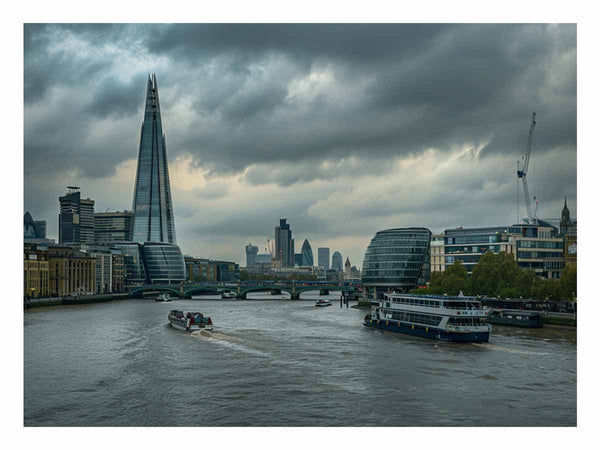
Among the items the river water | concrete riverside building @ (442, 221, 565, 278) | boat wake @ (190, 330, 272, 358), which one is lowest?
boat wake @ (190, 330, 272, 358)

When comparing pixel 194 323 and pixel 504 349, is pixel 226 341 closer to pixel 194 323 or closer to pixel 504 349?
pixel 194 323

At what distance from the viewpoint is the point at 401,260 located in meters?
163

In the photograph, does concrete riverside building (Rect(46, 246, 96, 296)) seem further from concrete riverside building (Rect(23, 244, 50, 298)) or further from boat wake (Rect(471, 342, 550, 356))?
boat wake (Rect(471, 342, 550, 356))

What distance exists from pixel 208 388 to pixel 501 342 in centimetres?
3456

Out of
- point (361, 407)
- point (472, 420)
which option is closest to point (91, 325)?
point (361, 407)

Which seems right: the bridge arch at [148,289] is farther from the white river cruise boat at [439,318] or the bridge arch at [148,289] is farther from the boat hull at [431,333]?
the white river cruise boat at [439,318]

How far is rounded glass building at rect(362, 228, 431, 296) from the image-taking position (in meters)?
162

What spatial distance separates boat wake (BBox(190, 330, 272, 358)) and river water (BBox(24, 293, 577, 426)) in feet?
0.41

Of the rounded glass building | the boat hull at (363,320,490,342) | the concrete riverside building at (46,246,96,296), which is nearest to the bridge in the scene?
the rounded glass building

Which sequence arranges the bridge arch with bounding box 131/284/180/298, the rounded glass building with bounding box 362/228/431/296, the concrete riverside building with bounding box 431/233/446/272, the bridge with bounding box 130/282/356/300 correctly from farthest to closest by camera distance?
1. the bridge arch with bounding box 131/284/180/298
2. the bridge with bounding box 130/282/356/300
3. the rounded glass building with bounding box 362/228/431/296
4. the concrete riverside building with bounding box 431/233/446/272

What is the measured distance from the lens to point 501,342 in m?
63.1

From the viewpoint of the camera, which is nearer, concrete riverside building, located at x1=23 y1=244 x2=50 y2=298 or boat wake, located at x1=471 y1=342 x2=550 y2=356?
boat wake, located at x1=471 y1=342 x2=550 y2=356

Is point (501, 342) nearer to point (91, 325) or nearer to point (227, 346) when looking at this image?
point (227, 346)

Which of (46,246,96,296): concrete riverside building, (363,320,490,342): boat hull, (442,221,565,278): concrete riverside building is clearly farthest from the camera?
(46,246,96,296): concrete riverside building
